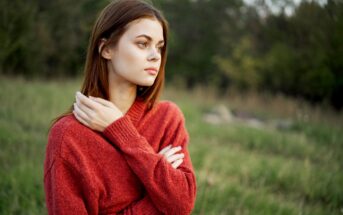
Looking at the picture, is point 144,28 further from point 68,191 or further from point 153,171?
point 68,191

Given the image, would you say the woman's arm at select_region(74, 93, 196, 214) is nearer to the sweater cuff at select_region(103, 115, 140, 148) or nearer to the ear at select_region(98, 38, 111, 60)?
the sweater cuff at select_region(103, 115, 140, 148)

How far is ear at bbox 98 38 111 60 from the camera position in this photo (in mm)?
1715

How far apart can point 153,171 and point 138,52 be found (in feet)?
1.89

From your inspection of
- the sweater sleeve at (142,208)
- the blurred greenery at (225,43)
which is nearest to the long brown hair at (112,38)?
the sweater sleeve at (142,208)

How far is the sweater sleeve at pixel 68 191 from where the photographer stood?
1521 millimetres

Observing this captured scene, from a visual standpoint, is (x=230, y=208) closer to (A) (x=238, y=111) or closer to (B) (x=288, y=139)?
(B) (x=288, y=139)

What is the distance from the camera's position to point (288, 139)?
630 cm

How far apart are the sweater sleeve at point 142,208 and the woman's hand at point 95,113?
39cm

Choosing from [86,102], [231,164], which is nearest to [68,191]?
[86,102]

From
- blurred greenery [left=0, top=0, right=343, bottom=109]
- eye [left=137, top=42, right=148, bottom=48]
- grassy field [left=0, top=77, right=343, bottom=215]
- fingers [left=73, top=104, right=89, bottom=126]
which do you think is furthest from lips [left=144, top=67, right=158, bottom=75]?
blurred greenery [left=0, top=0, right=343, bottom=109]

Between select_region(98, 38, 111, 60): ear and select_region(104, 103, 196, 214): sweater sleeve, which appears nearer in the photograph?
select_region(104, 103, 196, 214): sweater sleeve

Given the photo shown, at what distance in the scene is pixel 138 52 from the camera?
1665 mm

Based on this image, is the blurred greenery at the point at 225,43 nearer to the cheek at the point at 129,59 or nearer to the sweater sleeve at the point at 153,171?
the cheek at the point at 129,59

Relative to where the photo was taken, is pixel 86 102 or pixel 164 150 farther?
pixel 164 150
